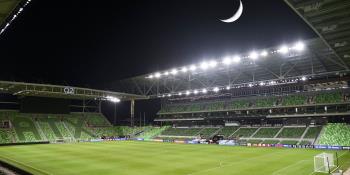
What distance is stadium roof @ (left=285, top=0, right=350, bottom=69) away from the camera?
43.2ft

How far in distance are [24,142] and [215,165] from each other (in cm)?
4603

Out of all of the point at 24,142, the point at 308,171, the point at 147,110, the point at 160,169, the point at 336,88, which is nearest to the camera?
the point at 308,171

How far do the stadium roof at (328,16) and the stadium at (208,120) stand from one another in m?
0.14

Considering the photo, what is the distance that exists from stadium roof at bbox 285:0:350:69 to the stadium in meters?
0.14

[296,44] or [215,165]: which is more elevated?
[296,44]

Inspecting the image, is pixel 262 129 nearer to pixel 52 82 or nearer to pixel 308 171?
pixel 308 171

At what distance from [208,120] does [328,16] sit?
5412cm

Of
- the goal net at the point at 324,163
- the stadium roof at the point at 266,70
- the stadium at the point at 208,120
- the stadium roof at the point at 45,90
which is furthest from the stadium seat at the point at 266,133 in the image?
the stadium roof at the point at 45,90

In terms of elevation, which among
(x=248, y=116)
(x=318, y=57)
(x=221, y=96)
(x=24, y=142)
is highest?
(x=318, y=57)

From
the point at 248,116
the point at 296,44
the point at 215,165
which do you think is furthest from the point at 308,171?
the point at 248,116

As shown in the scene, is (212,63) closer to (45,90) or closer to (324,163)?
(324,163)

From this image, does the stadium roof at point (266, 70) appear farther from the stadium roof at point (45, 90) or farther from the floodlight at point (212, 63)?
the stadium roof at point (45, 90)

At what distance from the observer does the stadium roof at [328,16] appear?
13156 mm

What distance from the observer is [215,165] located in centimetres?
2520
